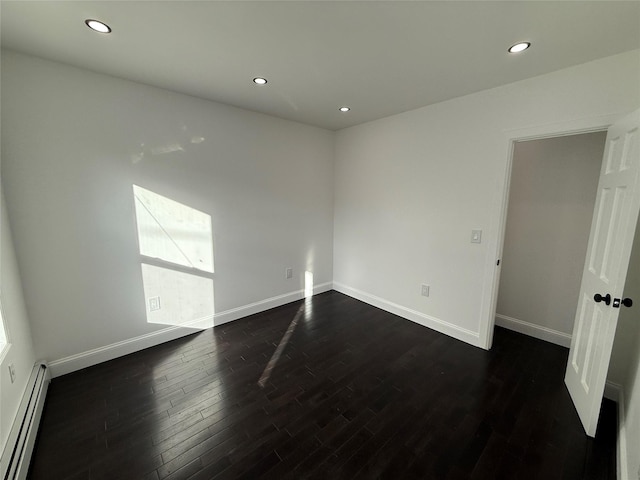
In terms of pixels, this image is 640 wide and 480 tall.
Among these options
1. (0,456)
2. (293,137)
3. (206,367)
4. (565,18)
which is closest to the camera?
(0,456)

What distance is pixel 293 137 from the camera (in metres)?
3.64

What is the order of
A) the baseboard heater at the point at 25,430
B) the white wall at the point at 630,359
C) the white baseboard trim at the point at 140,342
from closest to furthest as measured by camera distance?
1. the baseboard heater at the point at 25,430
2. the white wall at the point at 630,359
3. the white baseboard trim at the point at 140,342

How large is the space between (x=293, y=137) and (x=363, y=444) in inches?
134

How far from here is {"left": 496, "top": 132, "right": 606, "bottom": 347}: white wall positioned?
2611 mm

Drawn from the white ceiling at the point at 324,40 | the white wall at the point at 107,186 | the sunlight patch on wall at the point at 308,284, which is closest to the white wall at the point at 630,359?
the white ceiling at the point at 324,40

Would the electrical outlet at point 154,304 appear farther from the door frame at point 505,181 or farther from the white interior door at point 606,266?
the white interior door at point 606,266

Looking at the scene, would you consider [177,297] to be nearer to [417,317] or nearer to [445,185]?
[417,317]

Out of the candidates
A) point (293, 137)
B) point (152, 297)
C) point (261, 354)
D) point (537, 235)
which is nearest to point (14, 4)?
point (152, 297)

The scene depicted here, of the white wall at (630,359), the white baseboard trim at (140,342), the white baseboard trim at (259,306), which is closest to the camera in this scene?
the white wall at (630,359)

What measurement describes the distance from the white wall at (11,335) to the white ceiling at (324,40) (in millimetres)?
1314

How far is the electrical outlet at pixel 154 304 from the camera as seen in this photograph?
2686 mm

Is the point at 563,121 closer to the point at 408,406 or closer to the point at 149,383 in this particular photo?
the point at 408,406

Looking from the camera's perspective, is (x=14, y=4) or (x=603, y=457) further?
(x=603, y=457)

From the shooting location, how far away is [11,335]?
1.75 m
